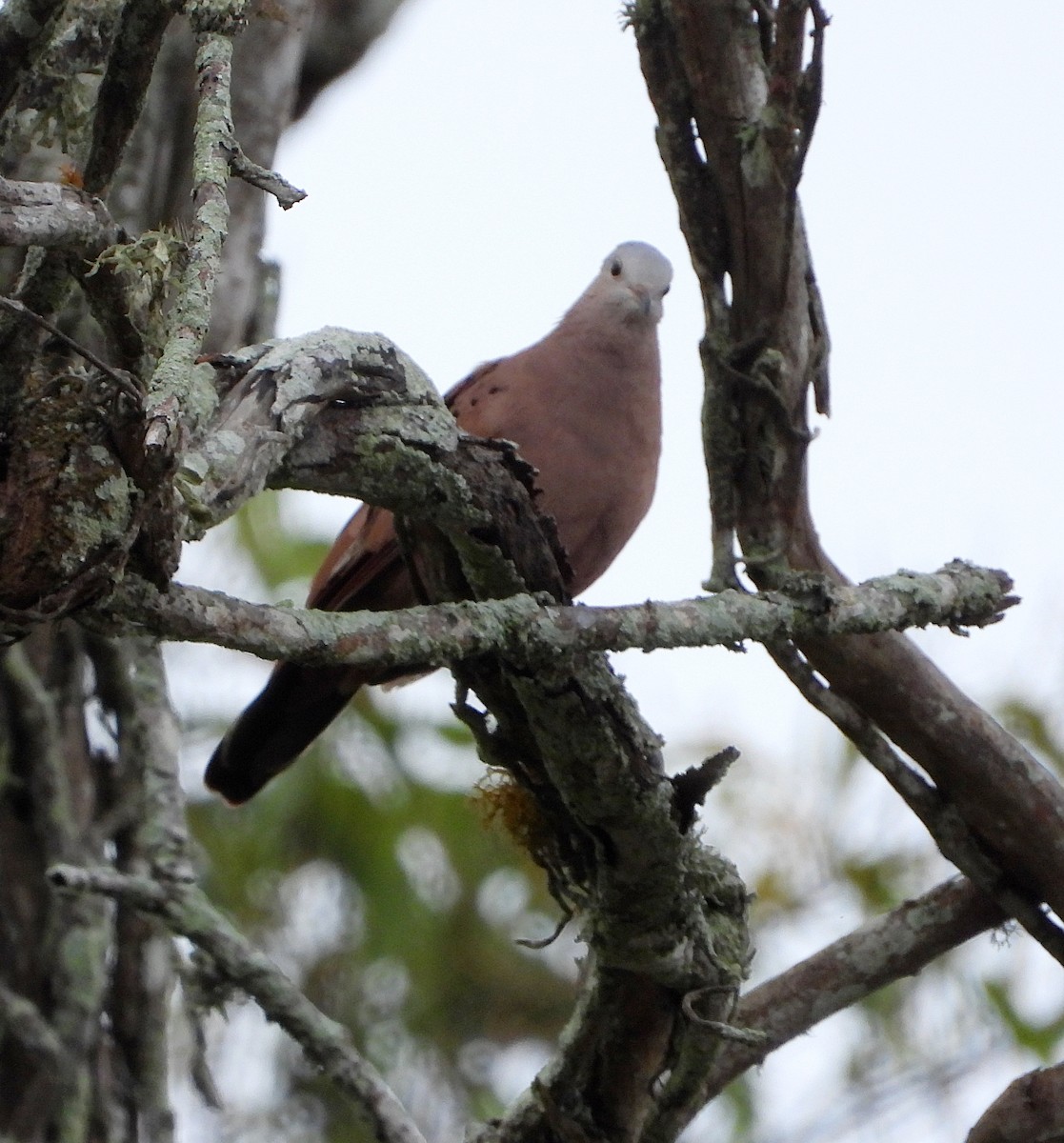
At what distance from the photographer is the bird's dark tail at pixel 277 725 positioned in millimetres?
3229

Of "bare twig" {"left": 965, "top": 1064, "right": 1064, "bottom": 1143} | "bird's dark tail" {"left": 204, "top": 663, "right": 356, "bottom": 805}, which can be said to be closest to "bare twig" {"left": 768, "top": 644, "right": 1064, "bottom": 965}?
"bare twig" {"left": 965, "top": 1064, "right": 1064, "bottom": 1143}

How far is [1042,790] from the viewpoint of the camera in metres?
2.47

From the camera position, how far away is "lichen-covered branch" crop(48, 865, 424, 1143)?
2.41 metres

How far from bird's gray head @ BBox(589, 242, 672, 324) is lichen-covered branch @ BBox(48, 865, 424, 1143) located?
5.47 feet

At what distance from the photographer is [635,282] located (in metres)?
3.67

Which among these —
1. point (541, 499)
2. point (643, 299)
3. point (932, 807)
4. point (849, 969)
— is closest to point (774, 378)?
point (541, 499)

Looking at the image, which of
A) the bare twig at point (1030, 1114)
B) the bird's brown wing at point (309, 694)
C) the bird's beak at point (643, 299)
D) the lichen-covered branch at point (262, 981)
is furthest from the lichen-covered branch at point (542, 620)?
the bird's beak at point (643, 299)

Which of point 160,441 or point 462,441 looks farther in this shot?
point 462,441

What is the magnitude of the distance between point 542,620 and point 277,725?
164cm

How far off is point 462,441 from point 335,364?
0.64 ft

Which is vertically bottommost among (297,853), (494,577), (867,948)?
(867,948)

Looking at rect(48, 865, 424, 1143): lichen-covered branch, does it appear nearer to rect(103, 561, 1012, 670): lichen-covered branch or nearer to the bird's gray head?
rect(103, 561, 1012, 670): lichen-covered branch

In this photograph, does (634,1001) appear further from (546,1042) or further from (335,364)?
(546,1042)

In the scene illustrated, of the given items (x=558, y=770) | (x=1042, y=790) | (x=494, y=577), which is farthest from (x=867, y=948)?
(x=494, y=577)
